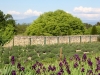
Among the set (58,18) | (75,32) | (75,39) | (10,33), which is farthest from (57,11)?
(75,39)

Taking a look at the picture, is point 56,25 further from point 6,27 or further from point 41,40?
point 41,40

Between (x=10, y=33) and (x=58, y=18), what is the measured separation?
29.2ft

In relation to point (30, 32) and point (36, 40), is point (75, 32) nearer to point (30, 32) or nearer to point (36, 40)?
point (30, 32)

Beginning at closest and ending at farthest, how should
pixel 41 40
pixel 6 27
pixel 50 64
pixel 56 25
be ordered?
pixel 50 64 < pixel 41 40 < pixel 6 27 < pixel 56 25

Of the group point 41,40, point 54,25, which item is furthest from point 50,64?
point 54,25

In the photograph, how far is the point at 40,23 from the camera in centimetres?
4456

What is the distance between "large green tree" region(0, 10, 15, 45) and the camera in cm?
3950

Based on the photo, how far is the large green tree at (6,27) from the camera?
3950 cm

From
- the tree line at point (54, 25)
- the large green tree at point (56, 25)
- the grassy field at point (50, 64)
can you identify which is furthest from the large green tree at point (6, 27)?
the grassy field at point (50, 64)

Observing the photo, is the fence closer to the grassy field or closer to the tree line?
the tree line

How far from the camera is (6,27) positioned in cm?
4072

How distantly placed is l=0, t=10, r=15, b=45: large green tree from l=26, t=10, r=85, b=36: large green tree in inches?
128

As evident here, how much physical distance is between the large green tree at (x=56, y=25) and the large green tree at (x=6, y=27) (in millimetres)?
3244

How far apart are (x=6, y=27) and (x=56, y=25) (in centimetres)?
763
